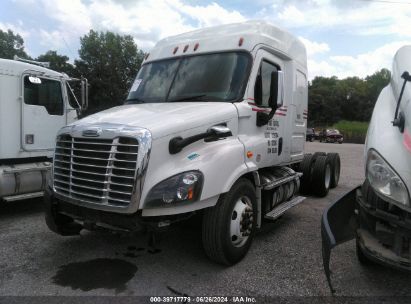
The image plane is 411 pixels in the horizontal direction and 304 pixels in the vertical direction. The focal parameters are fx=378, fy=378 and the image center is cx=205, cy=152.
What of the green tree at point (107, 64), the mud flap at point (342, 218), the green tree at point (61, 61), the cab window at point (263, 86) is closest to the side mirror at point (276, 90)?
the cab window at point (263, 86)

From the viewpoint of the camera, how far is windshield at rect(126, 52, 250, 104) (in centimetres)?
482

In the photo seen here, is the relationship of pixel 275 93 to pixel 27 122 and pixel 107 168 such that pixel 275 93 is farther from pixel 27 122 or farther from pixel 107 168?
pixel 27 122

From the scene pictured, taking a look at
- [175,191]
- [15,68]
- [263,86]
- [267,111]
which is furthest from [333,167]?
[15,68]

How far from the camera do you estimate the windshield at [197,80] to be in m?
4.82

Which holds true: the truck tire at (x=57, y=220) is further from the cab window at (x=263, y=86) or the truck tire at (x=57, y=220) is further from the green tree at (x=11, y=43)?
the green tree at (x=11, y=43)

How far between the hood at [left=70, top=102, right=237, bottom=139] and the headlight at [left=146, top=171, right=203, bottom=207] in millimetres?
479

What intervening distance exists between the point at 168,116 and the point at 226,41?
1682 millimetres

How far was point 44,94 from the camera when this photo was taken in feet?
23.8

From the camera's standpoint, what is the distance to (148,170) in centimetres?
366

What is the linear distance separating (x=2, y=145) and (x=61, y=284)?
143 inches

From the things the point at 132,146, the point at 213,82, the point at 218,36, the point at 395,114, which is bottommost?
the point at 132,146

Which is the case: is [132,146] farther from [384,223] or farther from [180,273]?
[384,223]

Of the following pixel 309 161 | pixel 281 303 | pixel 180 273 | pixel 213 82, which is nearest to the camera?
pixel 281 303

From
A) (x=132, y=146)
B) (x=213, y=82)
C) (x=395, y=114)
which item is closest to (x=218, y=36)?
(x=213, y=82)
